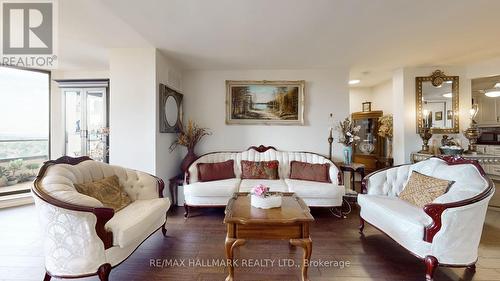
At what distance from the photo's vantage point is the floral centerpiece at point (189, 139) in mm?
4241

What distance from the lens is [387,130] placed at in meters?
5.34

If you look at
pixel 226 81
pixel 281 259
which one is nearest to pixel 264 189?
pixel 281 259

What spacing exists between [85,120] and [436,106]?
21.6 feet

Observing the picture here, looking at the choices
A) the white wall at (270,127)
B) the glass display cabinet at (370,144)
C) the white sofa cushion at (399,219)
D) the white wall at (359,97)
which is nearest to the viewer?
the white sofa cushion at (399,219)

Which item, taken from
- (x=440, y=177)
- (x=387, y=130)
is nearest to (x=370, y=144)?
(x=387, y=130)

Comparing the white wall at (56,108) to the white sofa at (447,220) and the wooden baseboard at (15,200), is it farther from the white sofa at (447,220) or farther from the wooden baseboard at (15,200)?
the white sofa at (447,220)

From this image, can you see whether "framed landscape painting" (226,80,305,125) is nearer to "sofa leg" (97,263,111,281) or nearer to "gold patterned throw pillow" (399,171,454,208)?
"gold patterned throw pillow" (399,171,454,208)

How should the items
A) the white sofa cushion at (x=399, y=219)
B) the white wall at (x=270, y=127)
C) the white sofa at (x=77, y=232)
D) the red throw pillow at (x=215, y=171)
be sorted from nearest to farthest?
the white sofa at (x=77, y=232) → the white sofa cushion at (x=399, y=219) → the red throw pillow at (x=215, y=171) → the white wall at (x=270, y=127)

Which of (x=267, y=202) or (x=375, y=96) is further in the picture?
(x=375, y=96)

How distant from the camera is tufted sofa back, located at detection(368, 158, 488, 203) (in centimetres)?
217

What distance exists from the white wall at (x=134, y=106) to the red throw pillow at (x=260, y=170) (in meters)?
1.50

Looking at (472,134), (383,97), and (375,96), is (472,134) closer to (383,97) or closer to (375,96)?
(383,97)

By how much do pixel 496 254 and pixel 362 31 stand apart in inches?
114

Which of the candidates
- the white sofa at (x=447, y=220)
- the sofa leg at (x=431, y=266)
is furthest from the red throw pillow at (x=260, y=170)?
the sofa leg at (x=431, y=266)
